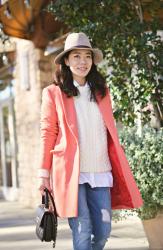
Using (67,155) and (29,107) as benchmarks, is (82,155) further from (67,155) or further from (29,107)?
(29,107)

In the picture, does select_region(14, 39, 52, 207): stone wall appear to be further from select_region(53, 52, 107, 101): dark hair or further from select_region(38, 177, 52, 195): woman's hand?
select_region(38, 177, 52, 195): woman's hand

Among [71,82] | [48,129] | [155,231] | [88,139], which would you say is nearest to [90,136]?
[88,139]

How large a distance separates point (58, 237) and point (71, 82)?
9.93 feet

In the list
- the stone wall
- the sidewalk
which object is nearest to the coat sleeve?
the sidewalk

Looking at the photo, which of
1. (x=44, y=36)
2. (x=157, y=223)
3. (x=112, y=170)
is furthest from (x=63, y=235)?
(x=44, y=36)

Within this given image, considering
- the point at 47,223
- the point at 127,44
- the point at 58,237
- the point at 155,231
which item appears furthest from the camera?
the point at 58,237

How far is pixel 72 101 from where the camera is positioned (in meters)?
3.35

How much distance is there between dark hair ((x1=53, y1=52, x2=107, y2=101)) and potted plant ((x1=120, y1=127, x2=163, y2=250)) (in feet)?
3.95

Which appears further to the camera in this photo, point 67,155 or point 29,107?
point 29,107

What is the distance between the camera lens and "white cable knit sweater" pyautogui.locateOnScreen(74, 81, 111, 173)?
3270 millimetres

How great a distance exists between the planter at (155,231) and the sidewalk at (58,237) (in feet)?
0.72

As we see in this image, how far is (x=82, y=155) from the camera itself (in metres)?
3.26

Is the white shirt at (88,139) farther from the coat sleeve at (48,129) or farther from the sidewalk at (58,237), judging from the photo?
the sidewalk at (58,237)

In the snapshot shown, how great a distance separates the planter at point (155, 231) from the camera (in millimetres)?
4738
